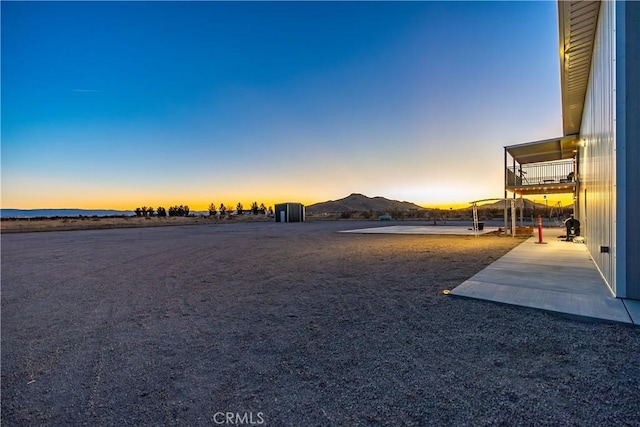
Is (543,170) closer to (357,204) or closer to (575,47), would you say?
(575,47)

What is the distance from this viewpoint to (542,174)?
51.7 ft

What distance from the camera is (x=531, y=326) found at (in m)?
3.33

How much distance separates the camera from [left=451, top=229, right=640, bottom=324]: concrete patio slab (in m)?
3.77

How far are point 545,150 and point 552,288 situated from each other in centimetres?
1366

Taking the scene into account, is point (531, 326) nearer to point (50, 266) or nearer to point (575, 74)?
point (575, 74)

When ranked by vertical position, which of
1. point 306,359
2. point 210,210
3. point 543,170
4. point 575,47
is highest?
point 575,47

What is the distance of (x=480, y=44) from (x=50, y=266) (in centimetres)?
1745

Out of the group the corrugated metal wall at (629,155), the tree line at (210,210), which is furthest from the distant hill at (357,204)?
the corrugated metal wall at (629,155)

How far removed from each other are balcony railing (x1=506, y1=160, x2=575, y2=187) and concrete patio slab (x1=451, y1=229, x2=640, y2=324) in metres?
8.77

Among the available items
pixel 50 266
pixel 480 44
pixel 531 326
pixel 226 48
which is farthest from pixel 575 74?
pixel 50 266

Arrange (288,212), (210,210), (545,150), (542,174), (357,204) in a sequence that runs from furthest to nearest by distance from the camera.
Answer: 1. (357,204)
2. (210,210)
3. (288,212)
4. (542,174)
5. (545,150)

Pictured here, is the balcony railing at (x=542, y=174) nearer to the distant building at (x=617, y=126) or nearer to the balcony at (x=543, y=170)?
the balcony at (x=543, y=170)

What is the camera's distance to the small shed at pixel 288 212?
39906 millimetres

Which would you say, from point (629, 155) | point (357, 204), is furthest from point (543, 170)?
point (357, 204)
